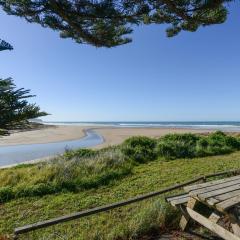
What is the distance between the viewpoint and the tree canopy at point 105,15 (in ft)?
15.0

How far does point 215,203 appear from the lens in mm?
4359

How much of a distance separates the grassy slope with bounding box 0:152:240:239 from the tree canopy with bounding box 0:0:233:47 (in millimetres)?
2926

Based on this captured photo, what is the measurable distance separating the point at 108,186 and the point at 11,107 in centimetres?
661

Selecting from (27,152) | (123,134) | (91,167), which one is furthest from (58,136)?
(91,167)

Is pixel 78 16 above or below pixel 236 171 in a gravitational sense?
above

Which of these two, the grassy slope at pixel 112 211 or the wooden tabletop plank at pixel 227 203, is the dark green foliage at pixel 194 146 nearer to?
the grassy slope at pixel 112 211

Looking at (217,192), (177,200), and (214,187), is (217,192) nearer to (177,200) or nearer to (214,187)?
(214,187)

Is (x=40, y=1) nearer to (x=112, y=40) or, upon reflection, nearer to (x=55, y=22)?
(x=55, y=22)

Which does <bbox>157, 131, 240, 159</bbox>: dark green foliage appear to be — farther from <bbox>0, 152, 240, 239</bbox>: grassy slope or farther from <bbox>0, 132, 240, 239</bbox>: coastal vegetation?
<bbox>0, 152, 240, 239</bbox>: grassy slope

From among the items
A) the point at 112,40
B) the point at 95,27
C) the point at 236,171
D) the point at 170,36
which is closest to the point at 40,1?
the point at 95,27

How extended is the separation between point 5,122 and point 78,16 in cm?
242

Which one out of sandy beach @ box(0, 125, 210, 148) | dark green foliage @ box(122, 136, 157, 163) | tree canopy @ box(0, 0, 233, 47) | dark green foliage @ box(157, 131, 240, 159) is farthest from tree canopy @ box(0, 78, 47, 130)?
sandy beach @ box(0, 125, 210, 148)

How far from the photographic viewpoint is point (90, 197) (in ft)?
26.1

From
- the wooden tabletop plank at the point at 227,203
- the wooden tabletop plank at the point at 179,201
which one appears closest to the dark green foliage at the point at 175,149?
the wooden tabletop plank at the point at 179,201
